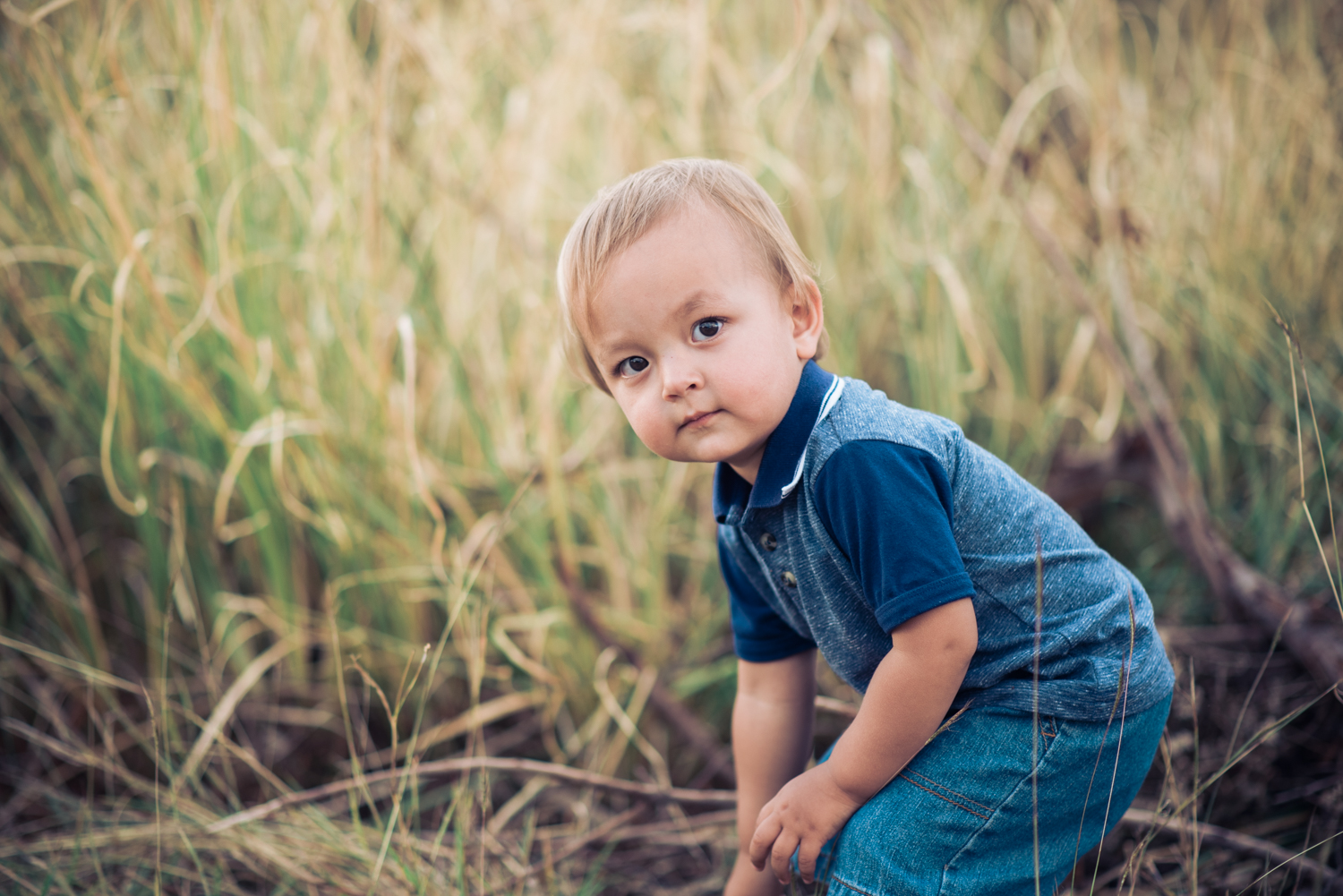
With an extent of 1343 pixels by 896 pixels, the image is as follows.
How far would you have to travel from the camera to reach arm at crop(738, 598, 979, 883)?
728 mm

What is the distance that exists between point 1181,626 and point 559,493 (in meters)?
1.14

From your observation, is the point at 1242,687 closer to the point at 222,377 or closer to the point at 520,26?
the point at 222,377

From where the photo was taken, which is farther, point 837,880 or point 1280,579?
point 1280,579

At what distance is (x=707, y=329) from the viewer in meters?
0.79

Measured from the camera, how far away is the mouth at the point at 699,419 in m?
0.79

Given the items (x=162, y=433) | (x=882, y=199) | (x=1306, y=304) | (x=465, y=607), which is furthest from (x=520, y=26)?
(x=1306, y=304)

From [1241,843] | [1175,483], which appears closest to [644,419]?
[1241,843]

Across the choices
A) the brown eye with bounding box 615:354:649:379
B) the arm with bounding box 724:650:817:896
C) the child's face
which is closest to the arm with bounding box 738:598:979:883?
the arm with bounding box 724:650:817:896

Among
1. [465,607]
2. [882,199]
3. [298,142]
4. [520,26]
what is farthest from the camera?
[520,26]

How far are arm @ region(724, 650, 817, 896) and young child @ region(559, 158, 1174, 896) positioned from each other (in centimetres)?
13

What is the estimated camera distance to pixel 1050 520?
862 millimetres

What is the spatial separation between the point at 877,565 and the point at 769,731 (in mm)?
347

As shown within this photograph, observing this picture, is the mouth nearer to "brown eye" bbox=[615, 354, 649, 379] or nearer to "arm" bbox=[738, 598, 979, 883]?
"brown eye" bbox=[615, 354, 649, 379]

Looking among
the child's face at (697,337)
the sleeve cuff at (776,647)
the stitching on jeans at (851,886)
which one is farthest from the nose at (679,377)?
the stitching on jeans at (851,886)
